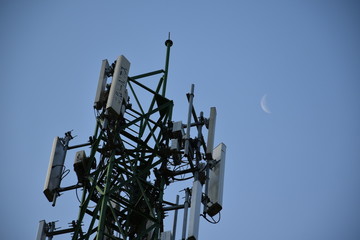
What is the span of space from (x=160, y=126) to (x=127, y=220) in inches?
140

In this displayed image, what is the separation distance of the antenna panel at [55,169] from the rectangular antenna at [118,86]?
279cm

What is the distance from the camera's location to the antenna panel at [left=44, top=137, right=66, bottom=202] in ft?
79.7

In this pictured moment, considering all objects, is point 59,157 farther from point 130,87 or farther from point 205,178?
point 205,178

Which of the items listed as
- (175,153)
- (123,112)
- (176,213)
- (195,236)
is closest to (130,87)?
(123,112)

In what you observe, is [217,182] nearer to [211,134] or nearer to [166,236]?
[211,134]

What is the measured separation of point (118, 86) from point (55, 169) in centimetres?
348

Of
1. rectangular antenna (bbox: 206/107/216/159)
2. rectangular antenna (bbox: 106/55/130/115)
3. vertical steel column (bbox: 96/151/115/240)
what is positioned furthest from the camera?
rectangular antenna (bbox: 206/107/216/159)

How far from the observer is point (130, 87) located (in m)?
25.8

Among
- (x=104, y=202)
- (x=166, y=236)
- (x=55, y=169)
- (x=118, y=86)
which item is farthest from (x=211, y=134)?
(x=55, y=169)

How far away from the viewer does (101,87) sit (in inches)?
987

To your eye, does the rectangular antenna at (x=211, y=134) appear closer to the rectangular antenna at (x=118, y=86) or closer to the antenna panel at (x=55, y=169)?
the rectangular antenna at (x=118, y=86)

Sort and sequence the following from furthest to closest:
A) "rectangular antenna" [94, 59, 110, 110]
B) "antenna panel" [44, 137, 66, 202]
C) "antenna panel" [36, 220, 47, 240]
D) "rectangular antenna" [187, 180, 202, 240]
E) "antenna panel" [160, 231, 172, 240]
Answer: "rectangular antenna" [94, 59, 110, 110]
"antenna panel" [44, 137, 66, 202]
"antenna panel" [36, 220, 47, 240]
"antenna panel" [160, 231, 172, 240]
"rectangular antenna" [187, 180, 202, 240]

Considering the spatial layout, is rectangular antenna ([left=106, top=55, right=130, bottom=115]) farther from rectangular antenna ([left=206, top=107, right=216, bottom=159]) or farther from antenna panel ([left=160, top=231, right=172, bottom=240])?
antenna panel ([left=160, top=231, right=172, bottom=240])

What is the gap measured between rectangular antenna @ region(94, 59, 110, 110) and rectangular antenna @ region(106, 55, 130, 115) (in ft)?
2.17
